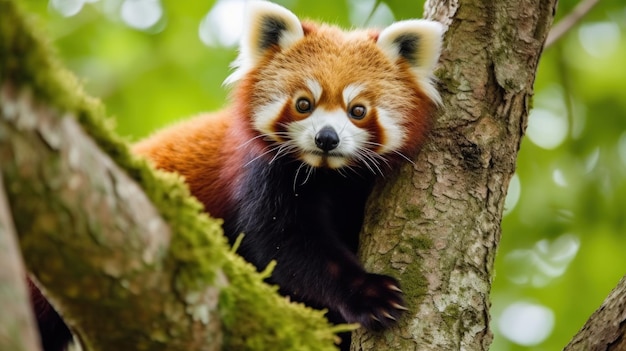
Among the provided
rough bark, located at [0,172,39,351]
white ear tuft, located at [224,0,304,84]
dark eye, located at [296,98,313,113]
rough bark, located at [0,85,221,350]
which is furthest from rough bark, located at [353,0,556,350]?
rough bark, located at [0,172,39,351]

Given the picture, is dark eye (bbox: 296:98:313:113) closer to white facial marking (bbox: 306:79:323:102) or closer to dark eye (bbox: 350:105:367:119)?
white facial marking (bbox: 306:79:323:102)

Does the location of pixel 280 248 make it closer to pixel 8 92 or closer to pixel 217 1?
pixel 8 92

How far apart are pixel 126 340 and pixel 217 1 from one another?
4.81 meters

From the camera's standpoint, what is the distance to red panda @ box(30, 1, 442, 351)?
3.59m

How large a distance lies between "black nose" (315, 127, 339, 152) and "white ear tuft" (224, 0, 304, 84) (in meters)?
0.76

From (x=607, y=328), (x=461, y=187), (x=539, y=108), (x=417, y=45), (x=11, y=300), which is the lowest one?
(x=11, y=300)

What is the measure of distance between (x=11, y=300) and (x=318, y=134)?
2366mm

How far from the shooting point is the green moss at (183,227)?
1596 mm

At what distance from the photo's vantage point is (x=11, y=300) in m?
1.31

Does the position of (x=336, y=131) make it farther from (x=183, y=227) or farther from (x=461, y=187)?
(x=183, y=227)

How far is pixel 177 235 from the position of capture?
6.50ft

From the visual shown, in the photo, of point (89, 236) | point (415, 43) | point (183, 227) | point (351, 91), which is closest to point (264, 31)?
point (351, 91)

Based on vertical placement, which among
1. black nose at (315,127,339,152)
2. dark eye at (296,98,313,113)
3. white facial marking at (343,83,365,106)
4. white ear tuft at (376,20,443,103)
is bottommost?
black nose at (315,127,339,152)

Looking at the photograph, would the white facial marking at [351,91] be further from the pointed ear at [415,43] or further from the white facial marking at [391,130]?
the pointed ear at [415,43]
